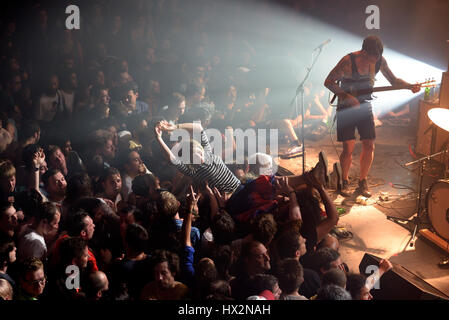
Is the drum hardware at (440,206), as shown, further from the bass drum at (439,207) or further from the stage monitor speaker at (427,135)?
the stage monitor speaker at (427,135)

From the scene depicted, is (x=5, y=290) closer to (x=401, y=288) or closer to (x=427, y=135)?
(x=401, y=288)

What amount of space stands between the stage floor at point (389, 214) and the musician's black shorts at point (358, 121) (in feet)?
2.45

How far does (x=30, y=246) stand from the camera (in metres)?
3.20

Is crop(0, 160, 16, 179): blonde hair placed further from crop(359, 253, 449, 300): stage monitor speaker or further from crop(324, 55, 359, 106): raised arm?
crop(324, 55, 359, 106): raised arm

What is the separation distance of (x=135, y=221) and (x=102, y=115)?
9.71 ft

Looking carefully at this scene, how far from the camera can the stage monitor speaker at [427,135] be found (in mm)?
5984

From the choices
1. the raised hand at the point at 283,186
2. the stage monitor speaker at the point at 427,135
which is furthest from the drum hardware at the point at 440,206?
the stage monitor speaker at the point at 427,135

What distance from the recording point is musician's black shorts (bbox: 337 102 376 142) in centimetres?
523

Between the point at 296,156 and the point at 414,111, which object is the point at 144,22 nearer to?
the point at 296,156

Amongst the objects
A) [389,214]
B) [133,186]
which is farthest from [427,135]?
[133,186]

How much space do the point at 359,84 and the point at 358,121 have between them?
0.43 metres

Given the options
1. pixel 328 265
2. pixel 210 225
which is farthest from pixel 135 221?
pixel 328 265

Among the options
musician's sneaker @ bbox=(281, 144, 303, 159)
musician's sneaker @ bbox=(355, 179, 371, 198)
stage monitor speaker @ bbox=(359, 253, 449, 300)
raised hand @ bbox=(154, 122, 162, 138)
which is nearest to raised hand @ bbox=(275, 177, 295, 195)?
stage monitor speaker @ bbox=(359, 253, 449, 300)

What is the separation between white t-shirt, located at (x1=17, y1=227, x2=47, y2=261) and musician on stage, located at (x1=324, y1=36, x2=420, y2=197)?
10.7 ft
